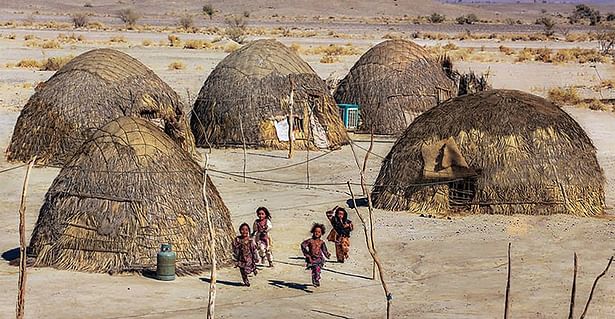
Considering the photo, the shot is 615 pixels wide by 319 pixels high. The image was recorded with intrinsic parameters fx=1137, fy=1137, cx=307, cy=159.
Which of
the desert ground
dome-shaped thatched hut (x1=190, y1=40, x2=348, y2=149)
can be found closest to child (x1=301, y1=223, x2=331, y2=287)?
the desert ground

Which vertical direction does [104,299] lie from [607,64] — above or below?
below

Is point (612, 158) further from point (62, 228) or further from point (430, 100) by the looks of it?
point (62, 228)

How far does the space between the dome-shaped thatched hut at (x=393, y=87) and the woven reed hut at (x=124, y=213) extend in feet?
56.0

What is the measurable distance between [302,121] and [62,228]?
1436 centimetres

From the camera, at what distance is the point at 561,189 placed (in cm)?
2166

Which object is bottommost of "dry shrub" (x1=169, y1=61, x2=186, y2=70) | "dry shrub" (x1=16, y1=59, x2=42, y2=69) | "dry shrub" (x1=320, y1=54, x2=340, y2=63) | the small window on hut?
the small window on hut

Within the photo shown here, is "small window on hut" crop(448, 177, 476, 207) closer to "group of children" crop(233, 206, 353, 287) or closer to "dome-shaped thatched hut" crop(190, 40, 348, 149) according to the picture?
"group of children" crop(233, 206, 353, 287)

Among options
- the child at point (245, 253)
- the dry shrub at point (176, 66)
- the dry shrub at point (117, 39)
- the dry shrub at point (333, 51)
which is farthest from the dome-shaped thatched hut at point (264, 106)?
the dry shrub at point (117, 39)

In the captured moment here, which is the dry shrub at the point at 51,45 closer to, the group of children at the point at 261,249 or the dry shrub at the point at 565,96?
the dry shrub at the point at 565,96

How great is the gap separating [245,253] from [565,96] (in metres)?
31.2

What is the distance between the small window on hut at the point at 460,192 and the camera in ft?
71.7

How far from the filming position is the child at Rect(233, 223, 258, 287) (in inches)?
641

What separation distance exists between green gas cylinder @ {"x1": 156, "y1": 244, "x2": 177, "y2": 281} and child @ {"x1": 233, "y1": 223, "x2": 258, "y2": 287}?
0.93 meters

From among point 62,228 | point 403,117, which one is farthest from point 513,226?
point 403,117
